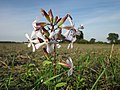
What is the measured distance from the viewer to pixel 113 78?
2.13 metres

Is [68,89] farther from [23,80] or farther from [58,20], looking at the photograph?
[58,20]

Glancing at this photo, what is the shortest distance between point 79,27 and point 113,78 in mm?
860

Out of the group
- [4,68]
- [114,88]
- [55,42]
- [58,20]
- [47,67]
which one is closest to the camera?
[55,42]

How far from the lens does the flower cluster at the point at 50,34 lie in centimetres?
142

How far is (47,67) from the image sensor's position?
2221 millimetres

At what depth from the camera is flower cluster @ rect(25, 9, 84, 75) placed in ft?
4.66


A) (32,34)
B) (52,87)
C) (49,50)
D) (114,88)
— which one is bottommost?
(114,88)

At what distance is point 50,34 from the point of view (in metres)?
1.40

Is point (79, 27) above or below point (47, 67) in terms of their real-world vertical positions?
above

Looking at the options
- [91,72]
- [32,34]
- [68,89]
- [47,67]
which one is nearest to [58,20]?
[32,34]

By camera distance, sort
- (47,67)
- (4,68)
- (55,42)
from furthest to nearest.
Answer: (4,68), (47,67), (55,42)

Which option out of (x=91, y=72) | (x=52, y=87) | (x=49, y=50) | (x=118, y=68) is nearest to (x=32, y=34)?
(x=49, y=50)

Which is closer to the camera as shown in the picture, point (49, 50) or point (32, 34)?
point (49, 50)

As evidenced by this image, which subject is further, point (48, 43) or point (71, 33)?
point (71, 33)
